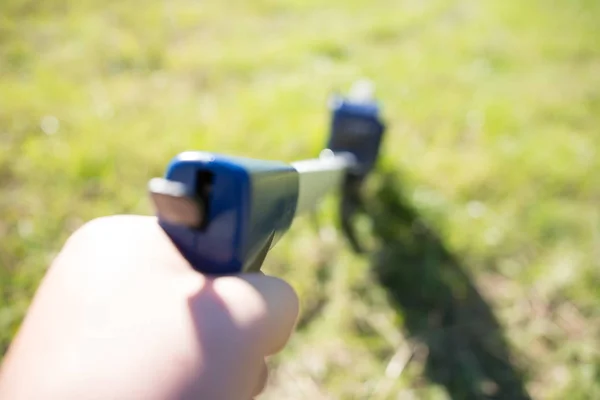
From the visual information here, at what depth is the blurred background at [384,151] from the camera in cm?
89

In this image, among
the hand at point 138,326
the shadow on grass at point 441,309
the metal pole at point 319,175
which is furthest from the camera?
the shadow on grass at point 441,309

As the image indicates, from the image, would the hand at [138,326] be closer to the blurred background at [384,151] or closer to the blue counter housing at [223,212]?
the blue counter housing at [223,212]

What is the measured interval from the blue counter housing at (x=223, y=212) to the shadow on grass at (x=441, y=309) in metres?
0.52

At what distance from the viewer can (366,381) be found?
847 mm

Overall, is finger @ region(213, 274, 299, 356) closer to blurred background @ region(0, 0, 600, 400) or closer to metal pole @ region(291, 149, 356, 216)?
metal pole @ region(291, 149, 356, 216)

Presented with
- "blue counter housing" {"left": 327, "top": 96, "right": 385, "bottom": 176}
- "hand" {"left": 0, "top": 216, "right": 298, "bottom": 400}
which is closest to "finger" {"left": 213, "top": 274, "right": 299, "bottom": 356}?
"hand" {"left": 0, "top": 216, "right": 298, "bottom": 400}

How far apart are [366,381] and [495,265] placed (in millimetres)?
372

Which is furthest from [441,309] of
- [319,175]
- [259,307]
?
[259,307]

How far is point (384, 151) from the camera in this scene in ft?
4.08

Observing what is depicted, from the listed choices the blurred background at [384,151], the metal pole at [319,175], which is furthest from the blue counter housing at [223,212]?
the blurred background at [384,151]

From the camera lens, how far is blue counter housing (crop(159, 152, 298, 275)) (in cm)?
44

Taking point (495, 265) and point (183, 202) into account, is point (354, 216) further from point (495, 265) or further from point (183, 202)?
point (183, 202)

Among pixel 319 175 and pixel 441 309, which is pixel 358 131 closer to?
pixel 319 175

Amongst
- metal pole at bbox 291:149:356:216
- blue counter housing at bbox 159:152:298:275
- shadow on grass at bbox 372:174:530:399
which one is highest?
blue counter housing at bbox 159:152:298:275
